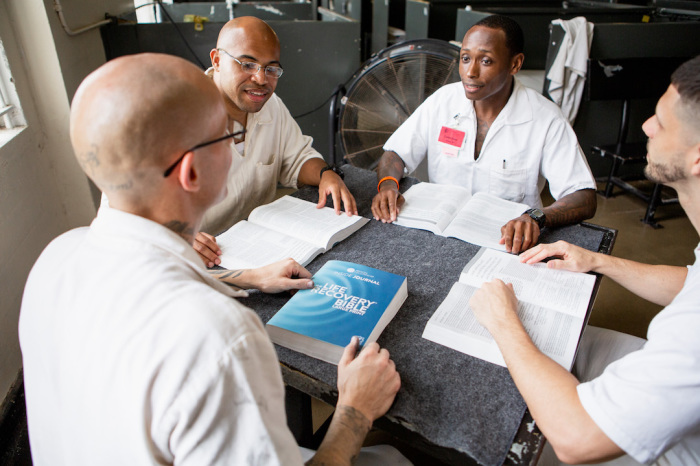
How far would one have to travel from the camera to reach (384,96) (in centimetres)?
237

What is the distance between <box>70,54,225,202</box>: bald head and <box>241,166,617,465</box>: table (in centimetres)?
47

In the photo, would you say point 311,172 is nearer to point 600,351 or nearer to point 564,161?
point 564,161

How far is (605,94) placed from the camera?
3.19m

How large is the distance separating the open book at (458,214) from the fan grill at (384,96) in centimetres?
86

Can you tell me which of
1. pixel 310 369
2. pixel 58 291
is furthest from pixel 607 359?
pixel 58 291

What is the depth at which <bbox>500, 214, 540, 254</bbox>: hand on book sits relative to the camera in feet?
4.19

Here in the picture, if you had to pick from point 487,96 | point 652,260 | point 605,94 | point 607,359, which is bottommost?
point 652,260

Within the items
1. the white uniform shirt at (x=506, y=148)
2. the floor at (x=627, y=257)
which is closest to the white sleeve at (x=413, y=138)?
the white uniform shirt at (x=506, y=148)

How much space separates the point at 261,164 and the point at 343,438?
1208 millimetres

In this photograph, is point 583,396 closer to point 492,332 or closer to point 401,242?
point 492,332

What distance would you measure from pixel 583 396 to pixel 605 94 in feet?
10.1

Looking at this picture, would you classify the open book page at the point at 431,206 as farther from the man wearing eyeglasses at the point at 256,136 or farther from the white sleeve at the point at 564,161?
the white sleeve at the point at 564,161

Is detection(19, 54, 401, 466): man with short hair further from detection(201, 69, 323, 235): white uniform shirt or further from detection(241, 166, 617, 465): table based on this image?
detection(201, 69, 323, 235): white uniform shirt

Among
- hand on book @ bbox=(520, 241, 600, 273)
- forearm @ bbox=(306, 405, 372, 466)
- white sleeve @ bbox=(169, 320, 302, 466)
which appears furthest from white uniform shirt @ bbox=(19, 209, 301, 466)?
hand on book @ bbox=(520, 241, 600, 273)
